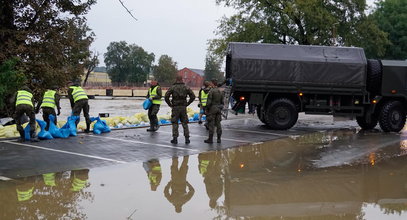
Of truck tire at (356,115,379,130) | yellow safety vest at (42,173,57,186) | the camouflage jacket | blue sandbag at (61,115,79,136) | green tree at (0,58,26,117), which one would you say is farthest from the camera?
truck tire at (356,115,379,130)

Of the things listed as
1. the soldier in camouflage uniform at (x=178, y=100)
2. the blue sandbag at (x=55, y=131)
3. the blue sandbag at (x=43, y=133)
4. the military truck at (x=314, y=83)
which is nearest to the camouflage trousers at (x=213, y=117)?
the soldier in camouflage uniform at (x=178, y=100)

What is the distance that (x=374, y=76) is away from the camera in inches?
554

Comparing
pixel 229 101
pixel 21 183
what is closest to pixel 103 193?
pixel 21 183

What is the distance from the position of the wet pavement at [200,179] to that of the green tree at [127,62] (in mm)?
78711

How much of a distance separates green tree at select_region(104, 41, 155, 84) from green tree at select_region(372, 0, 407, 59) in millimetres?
55454

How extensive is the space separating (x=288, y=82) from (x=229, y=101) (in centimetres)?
206

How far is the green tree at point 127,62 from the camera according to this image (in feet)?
291

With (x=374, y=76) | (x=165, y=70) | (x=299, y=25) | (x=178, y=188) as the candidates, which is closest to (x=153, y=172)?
(x=178, y=188)

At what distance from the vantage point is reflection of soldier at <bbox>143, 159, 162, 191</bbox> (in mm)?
6699

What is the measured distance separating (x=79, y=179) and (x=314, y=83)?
9060 mm

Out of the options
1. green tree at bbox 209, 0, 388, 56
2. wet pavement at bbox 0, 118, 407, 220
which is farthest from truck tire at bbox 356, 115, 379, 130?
green tree at bbox 209, 0, 388, 56

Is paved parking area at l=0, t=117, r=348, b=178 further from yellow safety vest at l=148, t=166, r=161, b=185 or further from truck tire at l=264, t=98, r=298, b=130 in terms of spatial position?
yellow safety vest at l=148, t=166, r=161, b=185

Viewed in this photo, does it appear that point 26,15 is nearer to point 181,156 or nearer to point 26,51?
point 26,51

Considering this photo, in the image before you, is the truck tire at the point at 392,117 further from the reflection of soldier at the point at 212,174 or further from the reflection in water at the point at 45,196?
the reflection in water at the point at 45,196
